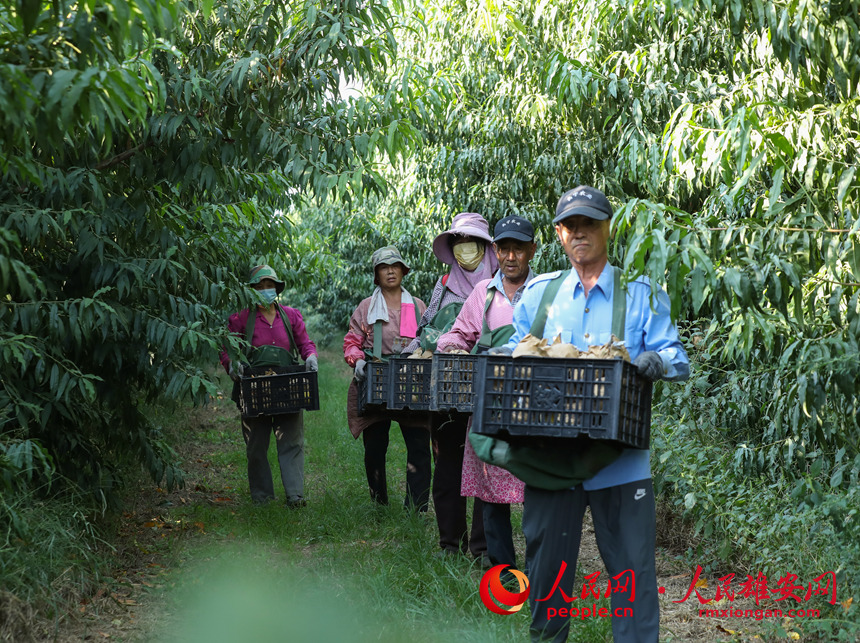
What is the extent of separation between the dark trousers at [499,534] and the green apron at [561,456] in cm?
138

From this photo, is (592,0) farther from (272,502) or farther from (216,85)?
(272,502)

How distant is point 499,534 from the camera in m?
5.05

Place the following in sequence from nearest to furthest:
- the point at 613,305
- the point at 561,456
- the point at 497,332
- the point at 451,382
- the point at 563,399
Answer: the point at 563,399 → the point at 561,456 → the point at 613,305 → the point at 451,382 → the point at 497,332

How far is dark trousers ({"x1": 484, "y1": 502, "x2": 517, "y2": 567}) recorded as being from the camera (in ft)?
16.5

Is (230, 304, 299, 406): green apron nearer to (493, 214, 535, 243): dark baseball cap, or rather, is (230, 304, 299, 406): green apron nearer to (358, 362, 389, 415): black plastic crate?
(358, 362, 389, 415): black plastic crate

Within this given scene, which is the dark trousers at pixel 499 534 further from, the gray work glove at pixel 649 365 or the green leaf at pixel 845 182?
the green leaf at pixel 845 182

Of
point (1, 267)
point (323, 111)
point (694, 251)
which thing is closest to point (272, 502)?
point (323, 111)

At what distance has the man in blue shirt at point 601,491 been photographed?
3518mm

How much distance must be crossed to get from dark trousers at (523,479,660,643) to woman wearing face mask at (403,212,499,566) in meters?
1.69

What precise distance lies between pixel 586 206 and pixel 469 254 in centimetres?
248

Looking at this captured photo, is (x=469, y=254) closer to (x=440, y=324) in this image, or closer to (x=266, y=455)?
(x=440, y=324)

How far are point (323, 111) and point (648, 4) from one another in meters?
2.32

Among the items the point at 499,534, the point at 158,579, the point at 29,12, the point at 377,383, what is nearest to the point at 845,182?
the point at 499,534

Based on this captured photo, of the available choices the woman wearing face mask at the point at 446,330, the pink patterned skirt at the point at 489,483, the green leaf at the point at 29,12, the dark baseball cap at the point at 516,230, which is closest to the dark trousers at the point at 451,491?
the woman wearing face mask at the point at 446,330
